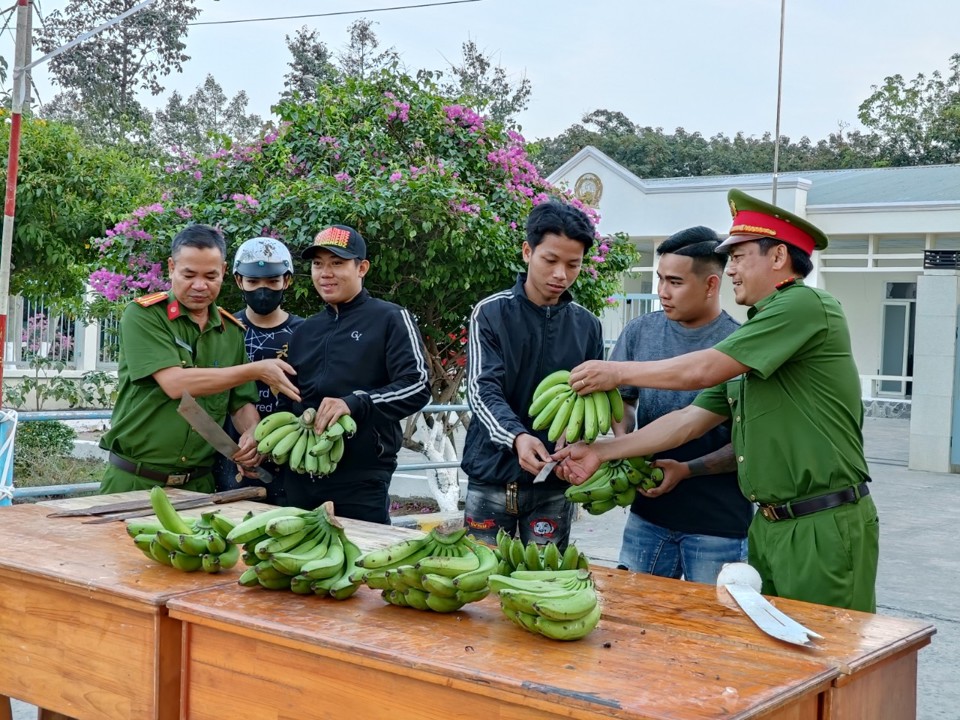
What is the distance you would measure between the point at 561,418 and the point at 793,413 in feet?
2.75

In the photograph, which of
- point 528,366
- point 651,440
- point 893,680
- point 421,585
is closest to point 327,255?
point 528,366

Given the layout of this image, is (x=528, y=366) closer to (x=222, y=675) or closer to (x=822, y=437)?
(x=822, y=437)

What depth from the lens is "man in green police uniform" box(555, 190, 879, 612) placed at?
11.4 ft

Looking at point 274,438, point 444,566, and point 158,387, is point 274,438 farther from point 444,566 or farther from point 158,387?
point 444,566

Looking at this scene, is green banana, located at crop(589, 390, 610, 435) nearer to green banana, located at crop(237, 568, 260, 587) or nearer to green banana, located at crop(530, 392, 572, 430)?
green banana, located at crop(530, 392, 572, 430)

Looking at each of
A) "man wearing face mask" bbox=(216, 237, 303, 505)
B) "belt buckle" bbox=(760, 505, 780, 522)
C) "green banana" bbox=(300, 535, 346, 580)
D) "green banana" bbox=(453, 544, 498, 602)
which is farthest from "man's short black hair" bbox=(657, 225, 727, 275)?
"man wearing face mask" bbox=(216, 237, 303, 505)

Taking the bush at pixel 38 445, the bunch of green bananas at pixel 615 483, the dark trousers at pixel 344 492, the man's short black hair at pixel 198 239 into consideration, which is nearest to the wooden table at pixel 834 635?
the bunch of green bananas at pixel 615 483

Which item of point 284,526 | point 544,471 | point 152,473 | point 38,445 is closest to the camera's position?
point 284,526

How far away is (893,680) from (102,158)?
40.0 ft

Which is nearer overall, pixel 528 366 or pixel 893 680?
pixel 893 680

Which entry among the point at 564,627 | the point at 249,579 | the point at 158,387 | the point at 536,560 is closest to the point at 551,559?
the point at 536,560

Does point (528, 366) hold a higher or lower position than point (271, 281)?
lower

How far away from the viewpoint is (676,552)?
13.9 feet

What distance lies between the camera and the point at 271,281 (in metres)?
5.12
